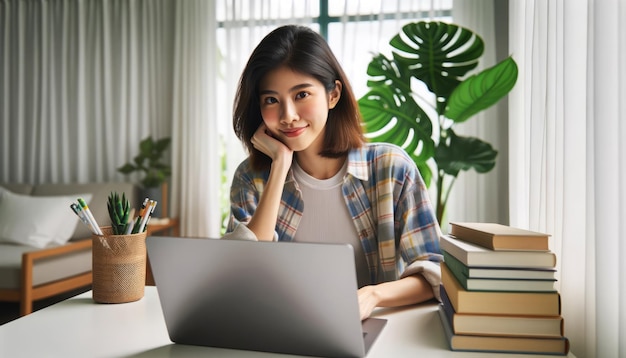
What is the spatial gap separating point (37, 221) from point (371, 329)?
3079 millimetres

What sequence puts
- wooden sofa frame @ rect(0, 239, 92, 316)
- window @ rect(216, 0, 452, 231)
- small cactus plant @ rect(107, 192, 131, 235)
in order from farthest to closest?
window @ rect(216, 0, 452, 231) → wooden sofa frame @ rect(0, 239, 92, 316) → small cactus plant @ rect(107, 192, 131, 235)

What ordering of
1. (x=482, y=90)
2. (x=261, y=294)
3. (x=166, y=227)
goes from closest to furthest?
(x=261, y=294)
(x=482, y=90)
(x=166, y=227)

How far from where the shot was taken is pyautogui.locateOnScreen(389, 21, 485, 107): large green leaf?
102 inches

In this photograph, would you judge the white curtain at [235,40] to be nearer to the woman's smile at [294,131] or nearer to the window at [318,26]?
the window at [318,26]

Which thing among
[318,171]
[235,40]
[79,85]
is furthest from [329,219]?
[79,85]

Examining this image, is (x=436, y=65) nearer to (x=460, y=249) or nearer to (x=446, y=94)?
(x=446, y=94)

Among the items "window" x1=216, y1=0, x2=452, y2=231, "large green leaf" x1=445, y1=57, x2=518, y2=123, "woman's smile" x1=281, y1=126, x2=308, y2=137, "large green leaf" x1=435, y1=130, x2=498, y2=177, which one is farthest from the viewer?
"window" x1=216, y1=0, x2=452, y2=231

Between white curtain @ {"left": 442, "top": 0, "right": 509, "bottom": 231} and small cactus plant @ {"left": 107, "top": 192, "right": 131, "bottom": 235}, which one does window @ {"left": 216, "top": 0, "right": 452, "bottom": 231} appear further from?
small cactus plant @ {"left": 107, "top": 192, "right": 131, "bottom": 235}

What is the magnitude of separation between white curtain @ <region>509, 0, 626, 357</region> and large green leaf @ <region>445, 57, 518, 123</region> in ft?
3.32

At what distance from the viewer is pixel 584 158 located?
0.94 metres

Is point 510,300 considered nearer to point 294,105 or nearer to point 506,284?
point 506,284

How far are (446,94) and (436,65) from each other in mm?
172

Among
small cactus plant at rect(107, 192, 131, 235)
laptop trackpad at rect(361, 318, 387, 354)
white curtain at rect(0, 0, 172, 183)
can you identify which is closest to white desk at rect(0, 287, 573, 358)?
laptop trackpad at rect(361, 318, 387, 354)

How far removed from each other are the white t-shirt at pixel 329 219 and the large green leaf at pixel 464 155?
147cm
